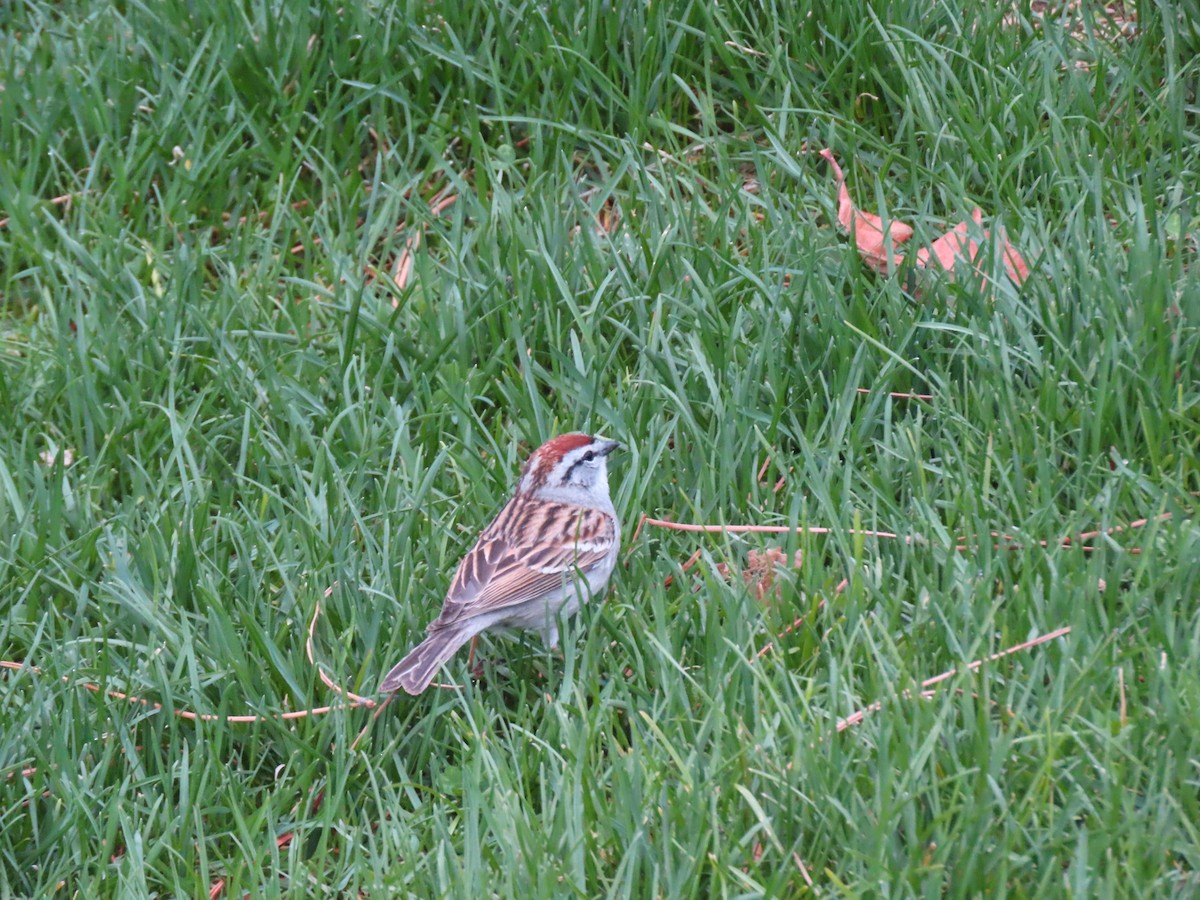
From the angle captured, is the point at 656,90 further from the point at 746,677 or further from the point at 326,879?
the point at 326,879

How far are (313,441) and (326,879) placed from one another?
174 centimetres

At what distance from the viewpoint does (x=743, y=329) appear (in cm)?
531

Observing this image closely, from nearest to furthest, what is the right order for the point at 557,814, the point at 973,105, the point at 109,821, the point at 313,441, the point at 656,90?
the point at 557,814, the point at 109,821, the point at 313,441, the point at 973,105, the point at 656,90

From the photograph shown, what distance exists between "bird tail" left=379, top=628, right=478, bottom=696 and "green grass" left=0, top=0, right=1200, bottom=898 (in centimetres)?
11

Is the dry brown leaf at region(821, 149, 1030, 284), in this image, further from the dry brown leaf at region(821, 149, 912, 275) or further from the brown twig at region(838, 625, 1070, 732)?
the brown twig at region(838, 625, 1070, 732)

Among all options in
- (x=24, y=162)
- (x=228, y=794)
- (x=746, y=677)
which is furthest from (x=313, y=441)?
(x=24, y=162)

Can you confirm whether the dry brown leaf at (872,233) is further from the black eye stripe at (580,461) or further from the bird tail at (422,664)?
the bird tail at (422,664)

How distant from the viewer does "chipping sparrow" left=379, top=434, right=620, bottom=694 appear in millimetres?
4227

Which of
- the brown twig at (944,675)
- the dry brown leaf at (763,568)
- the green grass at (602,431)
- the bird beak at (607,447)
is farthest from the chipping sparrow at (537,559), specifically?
the brown twig at (944,675)

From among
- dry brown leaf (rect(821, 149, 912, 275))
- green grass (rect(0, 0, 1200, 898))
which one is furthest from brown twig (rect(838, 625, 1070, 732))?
dry brown leaf (rect(821, 149, 912, 275))

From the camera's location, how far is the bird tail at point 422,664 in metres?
4.07

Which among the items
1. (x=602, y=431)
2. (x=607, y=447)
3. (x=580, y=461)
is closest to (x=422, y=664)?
(x=580, y=461)

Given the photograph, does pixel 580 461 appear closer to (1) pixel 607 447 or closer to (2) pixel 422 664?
(1) pixel 607 447

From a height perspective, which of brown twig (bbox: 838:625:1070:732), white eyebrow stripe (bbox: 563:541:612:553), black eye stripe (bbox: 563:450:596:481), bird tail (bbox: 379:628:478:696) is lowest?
bird tail (bbox: 379:628:478:696)
